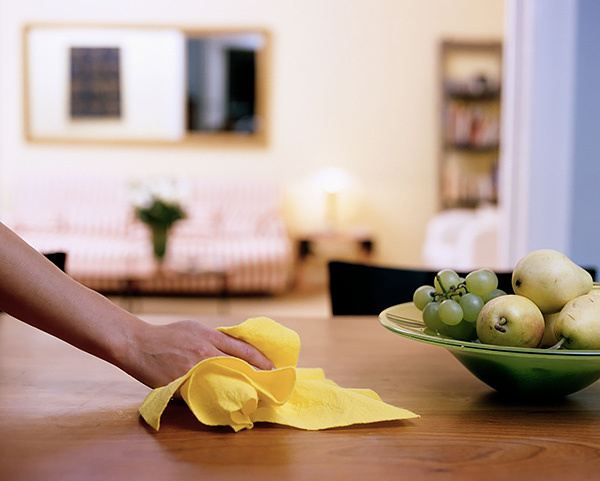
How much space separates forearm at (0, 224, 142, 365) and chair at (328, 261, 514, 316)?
2.61ft

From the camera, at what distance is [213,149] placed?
277 inches

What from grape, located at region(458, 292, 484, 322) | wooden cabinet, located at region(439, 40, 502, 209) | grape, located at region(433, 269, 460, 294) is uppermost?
wooden cabinet, located at region(439, 40, 502, 209)

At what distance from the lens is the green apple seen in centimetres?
74

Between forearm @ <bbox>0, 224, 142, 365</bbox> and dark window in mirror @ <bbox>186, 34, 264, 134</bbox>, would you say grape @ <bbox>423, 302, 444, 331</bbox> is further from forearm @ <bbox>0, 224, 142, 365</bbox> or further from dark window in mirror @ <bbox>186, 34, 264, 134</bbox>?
dark window in mirror @ <bbox>186, 34, 264, 134</bbox>

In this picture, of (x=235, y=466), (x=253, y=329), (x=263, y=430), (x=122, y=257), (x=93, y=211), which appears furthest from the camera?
(x=93, y=211)

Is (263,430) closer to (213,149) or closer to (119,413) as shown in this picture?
(119,413)

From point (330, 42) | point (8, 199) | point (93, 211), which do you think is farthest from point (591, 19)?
point (8, 199)

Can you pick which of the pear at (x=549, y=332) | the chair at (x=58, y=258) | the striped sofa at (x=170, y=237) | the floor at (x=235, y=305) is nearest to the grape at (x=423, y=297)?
the pear at (x=549, y=332)

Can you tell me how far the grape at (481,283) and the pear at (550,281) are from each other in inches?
1.8

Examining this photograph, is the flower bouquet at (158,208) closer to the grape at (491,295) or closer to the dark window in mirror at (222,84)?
the dark window in mirror at (222,84)

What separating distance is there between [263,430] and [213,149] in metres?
6.46

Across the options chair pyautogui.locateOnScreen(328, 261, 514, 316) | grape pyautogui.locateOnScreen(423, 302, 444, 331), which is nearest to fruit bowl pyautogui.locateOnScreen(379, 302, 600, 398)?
grape pyautogui.locateOnScreen(423, 302, 444, 331)

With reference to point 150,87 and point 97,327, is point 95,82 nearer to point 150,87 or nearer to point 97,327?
point 150,87

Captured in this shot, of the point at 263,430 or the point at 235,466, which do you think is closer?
the point at 235,466
